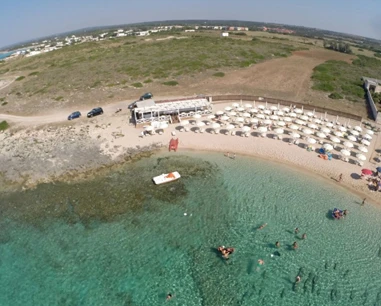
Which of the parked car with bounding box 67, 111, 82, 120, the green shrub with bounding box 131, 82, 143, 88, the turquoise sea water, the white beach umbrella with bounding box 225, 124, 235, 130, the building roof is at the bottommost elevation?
the turquoise sea water

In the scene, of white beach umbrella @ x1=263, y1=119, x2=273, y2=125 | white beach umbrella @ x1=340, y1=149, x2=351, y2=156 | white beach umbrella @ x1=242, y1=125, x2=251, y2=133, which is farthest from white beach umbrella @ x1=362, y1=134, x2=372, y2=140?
white beach umbrella @ x1=242, y1=125, x2=251, y2=133

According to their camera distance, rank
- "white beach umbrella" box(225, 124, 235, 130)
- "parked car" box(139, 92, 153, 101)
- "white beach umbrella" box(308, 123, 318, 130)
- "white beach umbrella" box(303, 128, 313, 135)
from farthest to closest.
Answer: "parked car" box(139, 92, 153, 101) < "white beach umbrella" box(225, 124, 235, 130) < "white beach umbrella" box(308, 123, 318, 130) < "white beach umbrella" box(303, 128, 313, 135)

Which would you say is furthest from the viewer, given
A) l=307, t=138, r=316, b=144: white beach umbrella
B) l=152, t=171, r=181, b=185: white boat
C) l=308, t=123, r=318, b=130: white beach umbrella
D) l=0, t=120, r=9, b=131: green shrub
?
l=0, t=120, r=9, b=131: green shrub

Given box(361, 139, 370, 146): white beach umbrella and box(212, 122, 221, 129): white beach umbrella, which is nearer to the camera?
box(361, 139, 370, 146): white beach umbrella

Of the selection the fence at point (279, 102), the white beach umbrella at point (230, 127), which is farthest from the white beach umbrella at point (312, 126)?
the white beach umbrella at point (230, 127)

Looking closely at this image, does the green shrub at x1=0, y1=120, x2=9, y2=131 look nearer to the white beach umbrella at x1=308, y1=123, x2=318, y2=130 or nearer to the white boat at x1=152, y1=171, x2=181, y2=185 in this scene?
the white boat at x1=152, y1=171, x2=181, y2=185

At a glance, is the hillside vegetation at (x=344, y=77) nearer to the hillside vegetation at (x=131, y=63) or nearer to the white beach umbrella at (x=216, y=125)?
the hillside vegetation at (x=131, y=63)

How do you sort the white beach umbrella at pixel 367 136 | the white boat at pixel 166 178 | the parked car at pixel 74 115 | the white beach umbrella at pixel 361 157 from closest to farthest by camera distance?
the white boat at pixel 166 178 < the white beach umbrella at pixel 361 157 < the white beach umbrella at pixel 367 136 < the parked car at pixel 74 115

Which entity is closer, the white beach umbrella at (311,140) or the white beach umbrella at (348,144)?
the white beach umbrella at (348,144)

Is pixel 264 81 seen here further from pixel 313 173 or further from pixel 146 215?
pixel 146 215
